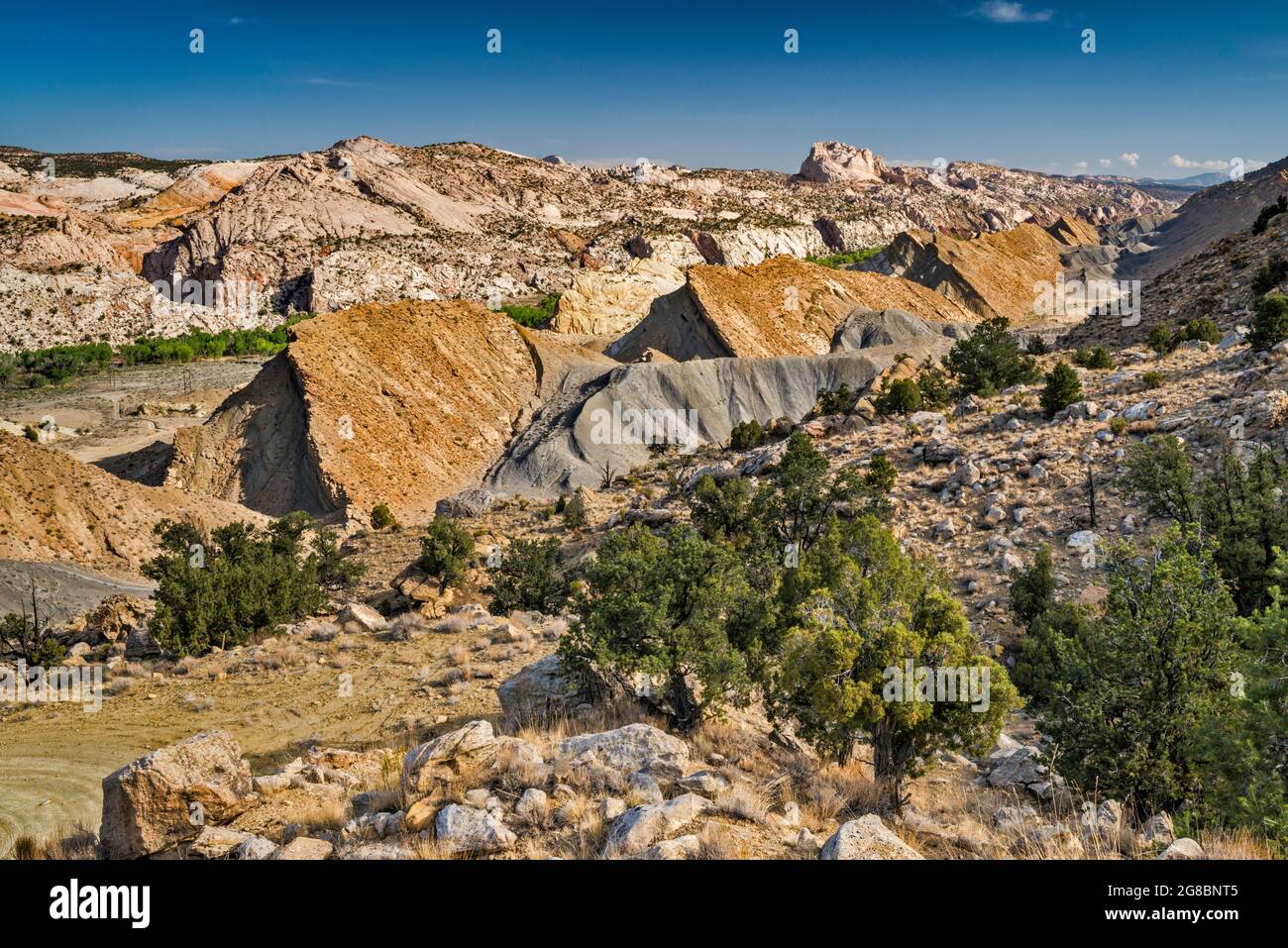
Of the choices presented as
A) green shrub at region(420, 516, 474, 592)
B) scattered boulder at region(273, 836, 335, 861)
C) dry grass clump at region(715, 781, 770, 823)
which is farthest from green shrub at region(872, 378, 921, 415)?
scattered boulder at region(273, 836, 335, 861)

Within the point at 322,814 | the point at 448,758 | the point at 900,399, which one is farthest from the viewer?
the point at 900,399

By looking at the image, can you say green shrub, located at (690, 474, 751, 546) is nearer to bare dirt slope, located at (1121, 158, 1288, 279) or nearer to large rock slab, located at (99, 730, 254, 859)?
large rock slab, located at (99, 730, 254, 859)

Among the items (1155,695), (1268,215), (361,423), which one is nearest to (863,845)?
(1155,695)

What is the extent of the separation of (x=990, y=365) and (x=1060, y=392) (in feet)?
29.2

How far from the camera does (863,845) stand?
5.49 meters

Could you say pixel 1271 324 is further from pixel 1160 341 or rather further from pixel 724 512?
pixel 724 512

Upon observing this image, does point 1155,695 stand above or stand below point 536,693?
above

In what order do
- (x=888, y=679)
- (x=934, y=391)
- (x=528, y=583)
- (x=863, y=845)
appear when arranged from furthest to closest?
(x=934, y=391) < (x=528, y=583) < (x=888, y=679) < (x=863, y=845)

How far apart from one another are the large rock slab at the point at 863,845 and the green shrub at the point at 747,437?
3160 cm

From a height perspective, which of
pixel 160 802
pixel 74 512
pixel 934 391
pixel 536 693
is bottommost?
pixel 536 693

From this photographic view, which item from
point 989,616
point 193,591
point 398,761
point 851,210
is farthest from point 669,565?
point 851,210
